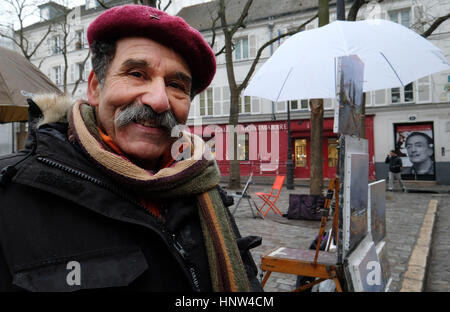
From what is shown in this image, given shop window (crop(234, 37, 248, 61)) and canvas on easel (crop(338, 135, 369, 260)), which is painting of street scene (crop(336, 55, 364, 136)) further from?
shop window (crop(234, 37, 248, 61))

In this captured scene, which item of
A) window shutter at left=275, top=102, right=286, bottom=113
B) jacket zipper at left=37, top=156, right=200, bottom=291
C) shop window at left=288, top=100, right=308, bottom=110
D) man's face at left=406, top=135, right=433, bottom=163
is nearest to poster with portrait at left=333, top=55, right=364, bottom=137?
jacket zipper at left=37, top=156, right=200, bottom=291

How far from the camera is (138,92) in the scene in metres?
1.22

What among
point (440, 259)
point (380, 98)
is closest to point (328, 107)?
point (380, 98)

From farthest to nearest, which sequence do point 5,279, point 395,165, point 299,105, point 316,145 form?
point 299,105 → point 395,165 → point 316,145 → point 5,279

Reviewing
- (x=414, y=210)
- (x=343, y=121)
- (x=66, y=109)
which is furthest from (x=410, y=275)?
(x=414, y=210)

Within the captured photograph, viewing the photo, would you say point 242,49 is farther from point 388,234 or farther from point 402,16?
point 388,234

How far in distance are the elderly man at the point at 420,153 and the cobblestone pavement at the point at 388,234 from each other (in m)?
8.84

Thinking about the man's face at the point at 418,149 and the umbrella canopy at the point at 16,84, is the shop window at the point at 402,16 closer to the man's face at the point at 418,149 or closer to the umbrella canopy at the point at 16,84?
the man's face at the point at 418,149

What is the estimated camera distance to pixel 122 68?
1.23 m

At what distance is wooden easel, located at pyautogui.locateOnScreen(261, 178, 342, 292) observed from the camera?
8.87 feet

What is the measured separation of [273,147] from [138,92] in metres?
21.5
